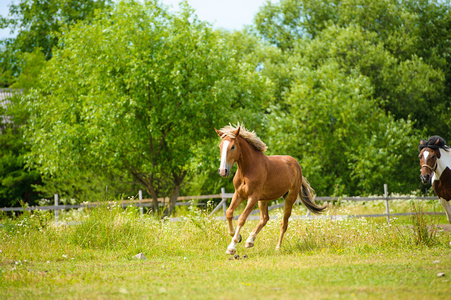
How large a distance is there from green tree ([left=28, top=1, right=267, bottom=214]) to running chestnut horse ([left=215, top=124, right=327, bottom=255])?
7.61 metres

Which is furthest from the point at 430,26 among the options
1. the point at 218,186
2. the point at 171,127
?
the point at 171,127

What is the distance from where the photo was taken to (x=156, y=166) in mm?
17812

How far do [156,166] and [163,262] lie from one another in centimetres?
964

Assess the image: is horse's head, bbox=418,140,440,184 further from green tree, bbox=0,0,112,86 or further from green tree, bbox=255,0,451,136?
green tree, bbox=0,0,112,86

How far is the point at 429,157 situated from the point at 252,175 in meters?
3.76

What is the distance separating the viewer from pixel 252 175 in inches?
344

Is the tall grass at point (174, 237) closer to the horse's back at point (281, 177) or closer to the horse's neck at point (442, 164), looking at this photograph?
the horse's neck at point (442, 164)

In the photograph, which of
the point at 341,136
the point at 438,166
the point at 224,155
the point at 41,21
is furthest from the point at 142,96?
the point at 41,21

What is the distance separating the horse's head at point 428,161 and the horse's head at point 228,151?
385 centimetres

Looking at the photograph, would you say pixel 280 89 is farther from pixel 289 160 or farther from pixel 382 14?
pixel 289 160

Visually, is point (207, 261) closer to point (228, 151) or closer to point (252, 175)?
point (252, 175)

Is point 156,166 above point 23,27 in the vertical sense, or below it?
below

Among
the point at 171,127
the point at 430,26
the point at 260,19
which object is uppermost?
the point at 260,19

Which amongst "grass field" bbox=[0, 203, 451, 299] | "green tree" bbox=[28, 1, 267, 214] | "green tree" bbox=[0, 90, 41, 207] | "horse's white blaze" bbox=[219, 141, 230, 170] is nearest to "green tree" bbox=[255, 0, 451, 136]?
"green tree" bbox=[28, 1, 267, 214]
